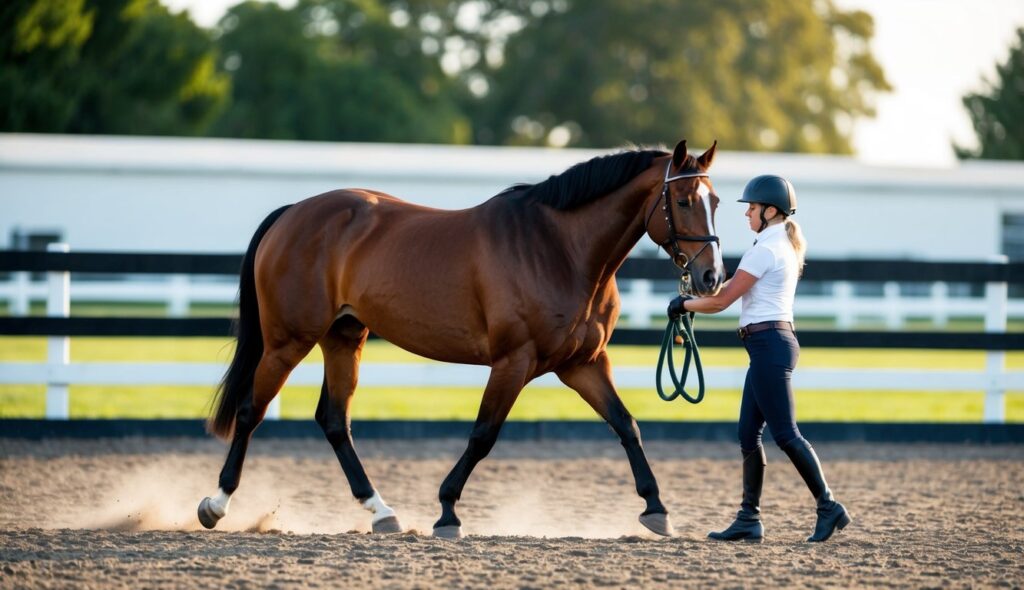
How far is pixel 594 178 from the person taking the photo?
5.60 m

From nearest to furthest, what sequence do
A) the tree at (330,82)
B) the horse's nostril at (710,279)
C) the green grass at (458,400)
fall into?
1. the horse's nostril at (710,279)
2. the green grass at (458,400)
3. the tree at (330,82)

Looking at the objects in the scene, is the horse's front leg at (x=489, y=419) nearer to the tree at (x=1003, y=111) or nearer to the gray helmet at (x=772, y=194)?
the gray helmet at (x=772, y=194)

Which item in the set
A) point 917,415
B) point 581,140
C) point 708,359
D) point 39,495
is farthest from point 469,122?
point 39,495

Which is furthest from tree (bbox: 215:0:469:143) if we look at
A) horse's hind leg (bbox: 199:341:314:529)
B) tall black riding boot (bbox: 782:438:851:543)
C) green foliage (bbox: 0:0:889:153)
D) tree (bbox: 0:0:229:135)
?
tall black riding boot (bbox: 782:438:851:543)

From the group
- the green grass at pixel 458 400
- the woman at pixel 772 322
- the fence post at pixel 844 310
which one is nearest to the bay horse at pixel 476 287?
the woman at pixel 772 322

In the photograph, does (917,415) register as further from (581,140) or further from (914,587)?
(581,140)

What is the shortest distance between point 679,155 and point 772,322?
876 millimetres

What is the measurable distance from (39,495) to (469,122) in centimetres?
4096

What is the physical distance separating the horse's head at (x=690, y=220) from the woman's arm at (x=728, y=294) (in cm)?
9

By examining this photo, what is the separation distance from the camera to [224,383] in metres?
6.25

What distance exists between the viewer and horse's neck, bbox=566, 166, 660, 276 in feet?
18.1

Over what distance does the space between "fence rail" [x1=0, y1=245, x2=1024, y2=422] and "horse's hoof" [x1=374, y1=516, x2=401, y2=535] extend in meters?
2.76

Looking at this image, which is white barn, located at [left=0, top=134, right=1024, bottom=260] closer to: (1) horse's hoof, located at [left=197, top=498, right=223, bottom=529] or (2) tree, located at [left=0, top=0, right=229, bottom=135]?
(2) tree, located at [left=0, top=0, right=229, bottom=135]

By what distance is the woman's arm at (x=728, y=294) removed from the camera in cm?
521
